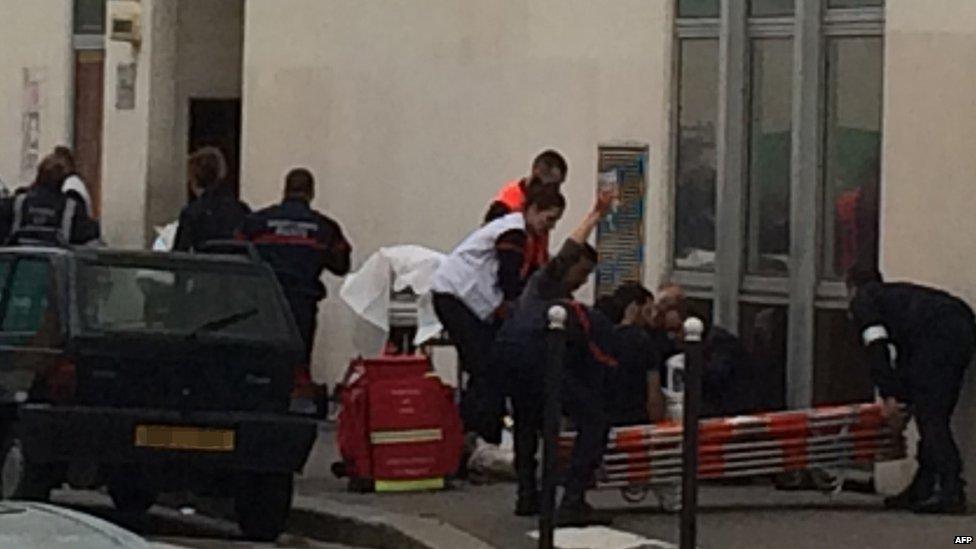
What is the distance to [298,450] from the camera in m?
13.6

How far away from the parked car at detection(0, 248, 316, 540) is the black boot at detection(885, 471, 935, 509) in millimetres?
3343

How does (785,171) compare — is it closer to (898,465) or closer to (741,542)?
(898,465)

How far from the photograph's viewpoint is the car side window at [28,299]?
13.5 m

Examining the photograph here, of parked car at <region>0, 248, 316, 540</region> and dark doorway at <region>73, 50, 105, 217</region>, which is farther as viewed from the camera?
dark doorway at <region>73, 50, 105, 217</region>

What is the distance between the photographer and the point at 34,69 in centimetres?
2373

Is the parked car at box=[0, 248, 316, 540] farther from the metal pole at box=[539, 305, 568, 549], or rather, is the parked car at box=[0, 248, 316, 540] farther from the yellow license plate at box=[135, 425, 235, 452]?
the metal pole at box=[539, 305, 568, 549]

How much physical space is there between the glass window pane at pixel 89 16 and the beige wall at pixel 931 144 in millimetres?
10356

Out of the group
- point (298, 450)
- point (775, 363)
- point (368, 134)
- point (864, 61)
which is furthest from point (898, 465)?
point (368, 134)

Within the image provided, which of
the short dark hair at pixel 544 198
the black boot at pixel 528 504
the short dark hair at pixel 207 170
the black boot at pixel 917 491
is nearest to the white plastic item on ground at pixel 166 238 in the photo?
the short dark hair at pixel 207 170

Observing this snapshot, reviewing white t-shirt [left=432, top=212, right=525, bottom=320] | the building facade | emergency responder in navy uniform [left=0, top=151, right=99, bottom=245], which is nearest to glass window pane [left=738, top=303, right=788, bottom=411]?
the building facade

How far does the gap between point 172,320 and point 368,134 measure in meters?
6.07

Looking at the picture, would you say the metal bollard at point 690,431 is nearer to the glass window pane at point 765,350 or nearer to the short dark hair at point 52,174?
the glass window pane at point 765,350

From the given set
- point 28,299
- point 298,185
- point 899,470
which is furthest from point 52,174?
point 899,470

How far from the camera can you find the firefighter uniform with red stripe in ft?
55.5
